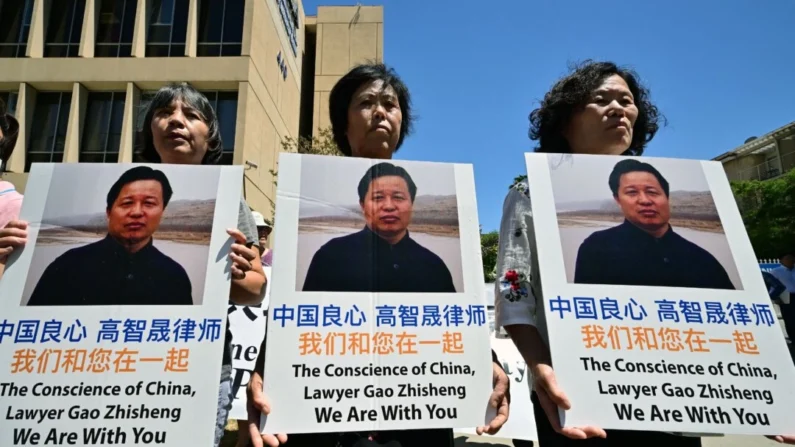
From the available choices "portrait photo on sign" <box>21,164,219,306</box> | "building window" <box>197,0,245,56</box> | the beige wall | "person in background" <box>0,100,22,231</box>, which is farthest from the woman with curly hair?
the beige wall

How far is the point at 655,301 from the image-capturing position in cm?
119

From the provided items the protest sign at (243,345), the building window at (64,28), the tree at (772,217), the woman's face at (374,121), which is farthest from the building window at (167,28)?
the tree at (772,217)

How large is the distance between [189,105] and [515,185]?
3.92ft

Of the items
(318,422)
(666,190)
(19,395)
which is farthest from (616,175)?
(19,395)

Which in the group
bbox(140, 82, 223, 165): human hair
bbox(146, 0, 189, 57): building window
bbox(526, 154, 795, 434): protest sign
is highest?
bbox(146, 0, 189, 57): building window

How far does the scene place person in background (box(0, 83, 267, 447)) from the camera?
1258mm

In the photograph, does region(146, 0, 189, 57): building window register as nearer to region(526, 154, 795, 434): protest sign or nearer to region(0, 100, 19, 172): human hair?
region(0, 100, 19, 172): human hair

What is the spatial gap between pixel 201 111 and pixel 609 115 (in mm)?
1450

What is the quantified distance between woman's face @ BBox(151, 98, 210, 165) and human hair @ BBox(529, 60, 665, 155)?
130 centimetres

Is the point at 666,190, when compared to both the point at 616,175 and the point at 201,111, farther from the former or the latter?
the point at 201,111

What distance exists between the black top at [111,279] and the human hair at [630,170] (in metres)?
1.30

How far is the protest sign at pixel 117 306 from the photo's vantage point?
107 centimetres

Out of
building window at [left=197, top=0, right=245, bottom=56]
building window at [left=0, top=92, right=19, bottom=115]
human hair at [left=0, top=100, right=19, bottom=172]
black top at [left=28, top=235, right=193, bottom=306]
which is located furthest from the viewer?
building window at [left=197, top=0, right=245, bottom=56]

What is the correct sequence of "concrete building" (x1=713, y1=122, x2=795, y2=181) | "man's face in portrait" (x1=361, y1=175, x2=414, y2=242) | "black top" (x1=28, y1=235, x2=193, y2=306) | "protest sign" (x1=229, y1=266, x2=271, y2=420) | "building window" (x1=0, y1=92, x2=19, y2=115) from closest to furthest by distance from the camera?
"black top" (x1=28, y1=235, x2=193, y2=306)
"man's face in portrait" (x1=361, y1=175, x2=414, y2=242)
"protest sign" (x1=229, y1=266, x2=271, y2=420)
"building window" (x1=0, y1=92, x2=19, y2=115)
"concrete building" (x1=713, y1=122, x2=795, y2=181)
